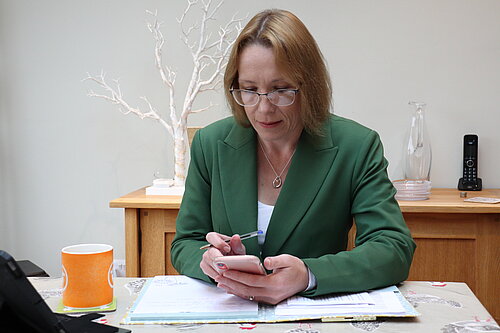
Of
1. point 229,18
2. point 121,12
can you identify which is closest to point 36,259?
point 121,12

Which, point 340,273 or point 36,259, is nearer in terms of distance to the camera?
point 340,273

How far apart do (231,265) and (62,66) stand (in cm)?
223

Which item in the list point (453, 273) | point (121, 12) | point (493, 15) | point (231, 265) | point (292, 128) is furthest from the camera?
point (121, 12)

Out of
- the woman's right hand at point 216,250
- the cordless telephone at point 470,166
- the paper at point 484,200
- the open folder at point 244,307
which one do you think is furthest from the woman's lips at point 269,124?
the cordless telephone at point 470,166

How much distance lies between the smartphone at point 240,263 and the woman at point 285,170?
0.16 meters

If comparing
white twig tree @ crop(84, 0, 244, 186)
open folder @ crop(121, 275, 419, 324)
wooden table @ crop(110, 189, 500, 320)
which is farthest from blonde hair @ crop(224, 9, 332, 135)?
white twig tree @ crop(84, 0, 244, 186)

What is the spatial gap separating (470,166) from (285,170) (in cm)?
150

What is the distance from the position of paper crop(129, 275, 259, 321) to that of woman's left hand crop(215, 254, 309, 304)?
25 mm

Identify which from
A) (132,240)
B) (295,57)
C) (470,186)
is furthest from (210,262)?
(470,186)

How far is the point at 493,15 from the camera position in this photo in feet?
8.84

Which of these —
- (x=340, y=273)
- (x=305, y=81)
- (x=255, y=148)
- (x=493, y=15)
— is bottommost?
(x=340, y=273)

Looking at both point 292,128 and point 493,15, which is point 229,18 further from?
point 292,128

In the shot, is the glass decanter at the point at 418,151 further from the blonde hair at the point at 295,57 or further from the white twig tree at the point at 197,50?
the blonde hair at the point at 295,57

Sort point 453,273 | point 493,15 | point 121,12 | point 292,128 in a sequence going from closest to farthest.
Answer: point 292,128 < point 453,273 < point 493,15 < point 121,12
